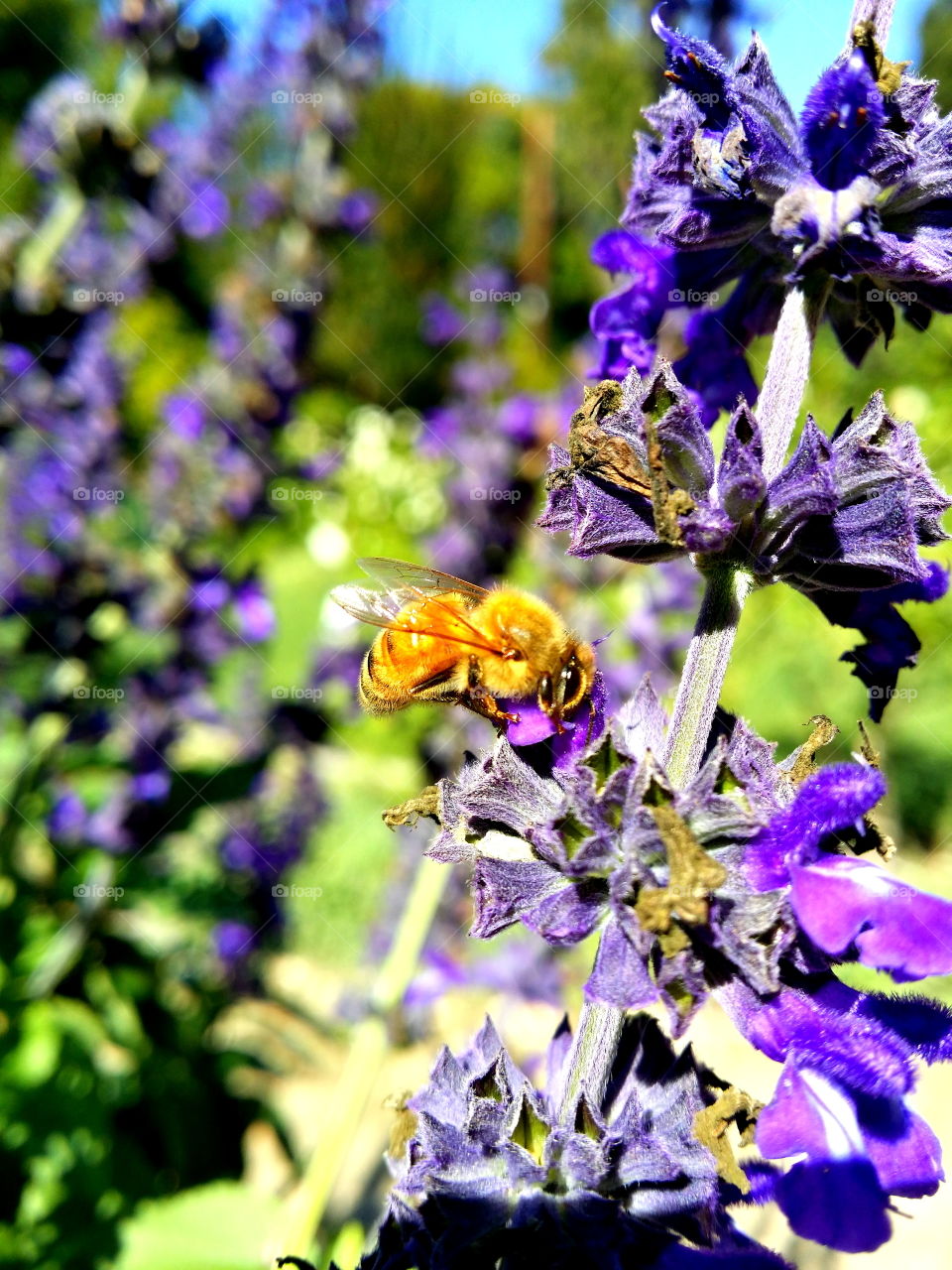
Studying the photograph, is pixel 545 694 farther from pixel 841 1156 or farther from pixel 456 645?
pixel 841 1156

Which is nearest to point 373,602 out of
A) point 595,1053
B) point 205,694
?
point 595,1053

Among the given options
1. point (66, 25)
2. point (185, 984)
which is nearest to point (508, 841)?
point (185, 984)

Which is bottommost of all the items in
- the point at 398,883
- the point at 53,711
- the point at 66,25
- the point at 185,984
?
the point at 185,984

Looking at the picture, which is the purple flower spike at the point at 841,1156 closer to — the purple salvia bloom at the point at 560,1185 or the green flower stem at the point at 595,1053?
the purple salvia bloom at the point at 560,1185

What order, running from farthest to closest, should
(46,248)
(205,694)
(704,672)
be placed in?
(205,694) → (46,248) → (704,672)

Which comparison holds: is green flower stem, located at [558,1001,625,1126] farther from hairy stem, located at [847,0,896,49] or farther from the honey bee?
hairy stem, located at [847,0,896,49]

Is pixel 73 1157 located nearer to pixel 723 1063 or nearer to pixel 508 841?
pixel 508 841

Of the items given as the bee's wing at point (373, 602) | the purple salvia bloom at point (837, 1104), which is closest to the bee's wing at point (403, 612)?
the bee's wing at point (373, 602)
